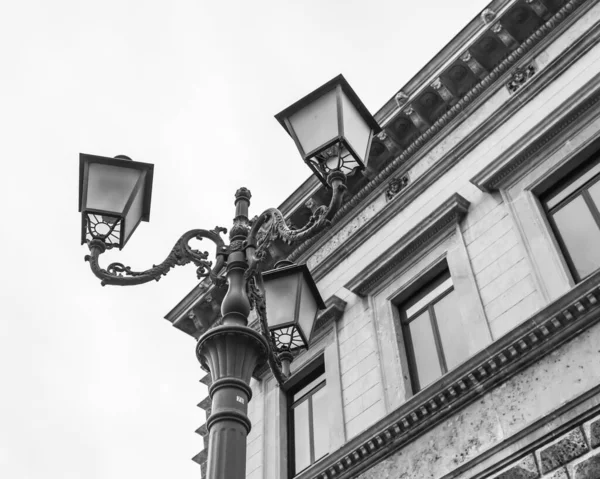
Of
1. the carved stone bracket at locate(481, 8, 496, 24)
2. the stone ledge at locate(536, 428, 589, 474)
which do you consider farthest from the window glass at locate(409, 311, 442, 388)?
the carved stone bracket at locate(481, 8, 496, 24)

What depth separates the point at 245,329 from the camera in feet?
19.8

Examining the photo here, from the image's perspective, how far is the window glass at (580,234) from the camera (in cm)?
1005

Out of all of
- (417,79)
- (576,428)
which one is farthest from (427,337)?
(417,79)

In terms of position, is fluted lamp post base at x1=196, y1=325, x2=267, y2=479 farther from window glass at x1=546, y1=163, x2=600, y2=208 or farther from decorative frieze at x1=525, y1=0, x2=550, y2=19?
decorative frieze at x1=525, y1=0, x2=550, y2=19

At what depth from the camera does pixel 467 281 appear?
11281 mm

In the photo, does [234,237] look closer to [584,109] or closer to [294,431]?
[584,109]

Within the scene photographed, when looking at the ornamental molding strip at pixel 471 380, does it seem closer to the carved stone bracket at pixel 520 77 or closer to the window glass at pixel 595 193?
the window glass at pixel 595 193

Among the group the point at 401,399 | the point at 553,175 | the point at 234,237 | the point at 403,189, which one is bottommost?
the point at 234,237

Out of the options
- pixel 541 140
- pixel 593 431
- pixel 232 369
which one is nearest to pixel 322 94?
pixel 232 369

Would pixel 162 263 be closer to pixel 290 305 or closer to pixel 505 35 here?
pixel 290 305

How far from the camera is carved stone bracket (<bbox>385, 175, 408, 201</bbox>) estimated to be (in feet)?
46.4

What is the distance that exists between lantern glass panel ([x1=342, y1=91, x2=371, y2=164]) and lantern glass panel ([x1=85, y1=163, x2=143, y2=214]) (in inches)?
77.1

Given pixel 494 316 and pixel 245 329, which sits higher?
pixel 494 316

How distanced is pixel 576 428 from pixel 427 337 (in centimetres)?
373
